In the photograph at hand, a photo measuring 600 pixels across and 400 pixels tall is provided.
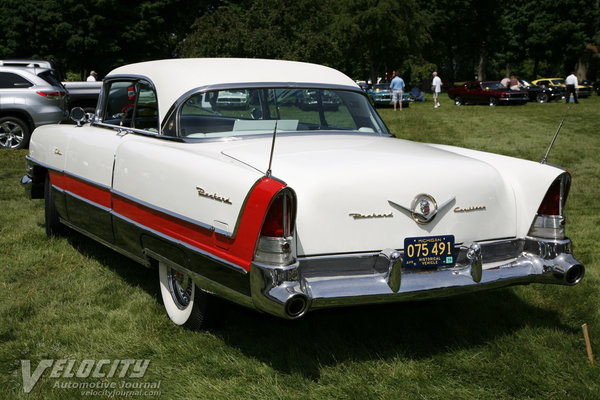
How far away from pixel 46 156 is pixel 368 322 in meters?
3.19

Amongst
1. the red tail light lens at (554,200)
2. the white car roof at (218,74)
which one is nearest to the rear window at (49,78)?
the white car roof at (218,74)

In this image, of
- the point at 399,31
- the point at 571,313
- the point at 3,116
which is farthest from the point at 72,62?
the point at 571,313

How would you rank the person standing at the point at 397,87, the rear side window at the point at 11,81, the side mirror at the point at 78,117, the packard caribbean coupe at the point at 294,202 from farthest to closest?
the person standing at the point at 397,87 → the rear side window at the point at 11,81 → the side mirror at the point at 78,117 → the packard caribbean coupe at the point at 294,202

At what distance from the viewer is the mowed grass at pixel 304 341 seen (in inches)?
134

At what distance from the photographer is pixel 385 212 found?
137 inches

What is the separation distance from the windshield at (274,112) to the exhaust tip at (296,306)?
5.29ft

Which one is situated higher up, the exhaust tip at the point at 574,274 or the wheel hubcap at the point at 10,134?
the wheel hubcap at the point at 10,134

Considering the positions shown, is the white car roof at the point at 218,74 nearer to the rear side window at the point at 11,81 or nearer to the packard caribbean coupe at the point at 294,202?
the packard caribbean coupe at the point at 294,202

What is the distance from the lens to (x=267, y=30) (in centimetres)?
3875

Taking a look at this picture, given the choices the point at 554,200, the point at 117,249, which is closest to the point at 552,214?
the point at 554,200

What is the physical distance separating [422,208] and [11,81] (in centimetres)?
1119

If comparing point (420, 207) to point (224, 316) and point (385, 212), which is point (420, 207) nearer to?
point (385, 212)

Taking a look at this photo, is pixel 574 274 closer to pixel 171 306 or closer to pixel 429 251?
pixel 429 251

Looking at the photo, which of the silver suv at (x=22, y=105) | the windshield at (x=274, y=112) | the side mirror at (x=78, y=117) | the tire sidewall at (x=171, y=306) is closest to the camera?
the tire sidewall at (x=171, y=306)
